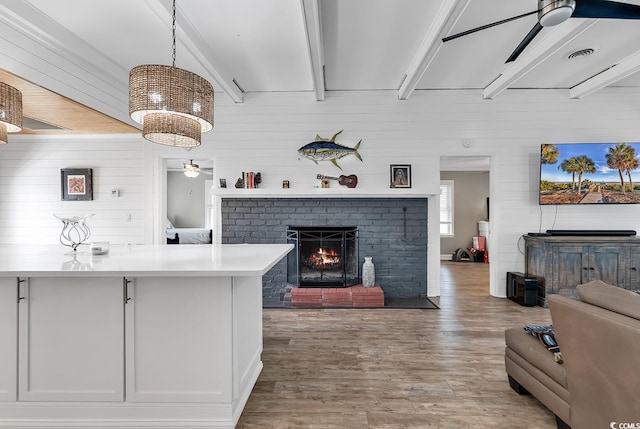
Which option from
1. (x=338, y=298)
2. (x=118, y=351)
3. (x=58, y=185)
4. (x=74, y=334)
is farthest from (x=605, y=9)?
(x=58, y=185)

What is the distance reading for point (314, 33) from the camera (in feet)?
8.66

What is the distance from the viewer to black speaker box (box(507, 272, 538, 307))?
384 centimetres

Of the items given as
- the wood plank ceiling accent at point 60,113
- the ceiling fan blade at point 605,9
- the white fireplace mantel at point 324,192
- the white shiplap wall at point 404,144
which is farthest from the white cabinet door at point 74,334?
the ceiling fan blade at point 605,9

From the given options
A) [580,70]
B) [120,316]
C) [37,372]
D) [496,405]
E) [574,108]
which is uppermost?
[580,70]

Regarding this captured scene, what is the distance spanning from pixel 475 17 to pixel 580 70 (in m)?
2.05

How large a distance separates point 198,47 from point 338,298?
3103 millimetres

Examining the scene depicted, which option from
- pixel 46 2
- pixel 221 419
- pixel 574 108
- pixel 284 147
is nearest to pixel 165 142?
pixel 46 2

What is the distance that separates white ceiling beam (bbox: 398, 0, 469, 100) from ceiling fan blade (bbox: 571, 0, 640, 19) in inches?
27.3

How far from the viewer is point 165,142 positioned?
2318 mm

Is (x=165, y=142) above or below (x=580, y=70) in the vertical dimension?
below

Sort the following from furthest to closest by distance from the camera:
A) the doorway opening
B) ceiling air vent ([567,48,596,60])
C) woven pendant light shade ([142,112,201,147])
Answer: the doorway opening → ceiling air vent ([567,48,596,60]) → woven pendant light shade ([142,112,201,147])

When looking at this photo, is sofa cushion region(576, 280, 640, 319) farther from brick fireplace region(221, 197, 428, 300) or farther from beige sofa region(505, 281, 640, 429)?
brick fireplace region(221, 197, 428, 300)

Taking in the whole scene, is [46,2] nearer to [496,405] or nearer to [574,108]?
[496,405]

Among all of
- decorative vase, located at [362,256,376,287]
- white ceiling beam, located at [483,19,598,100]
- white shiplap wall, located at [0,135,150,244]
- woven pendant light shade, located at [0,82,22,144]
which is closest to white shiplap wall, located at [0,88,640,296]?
white shiplap wall, located at [0,135,150,244]
